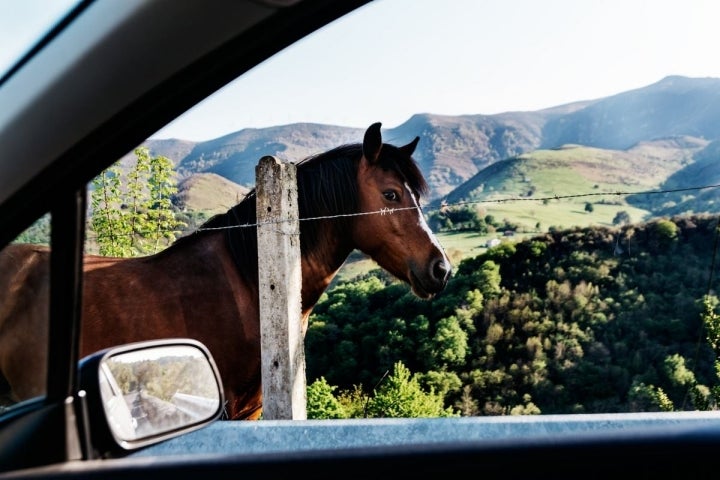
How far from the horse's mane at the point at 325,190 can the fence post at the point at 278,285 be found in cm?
16

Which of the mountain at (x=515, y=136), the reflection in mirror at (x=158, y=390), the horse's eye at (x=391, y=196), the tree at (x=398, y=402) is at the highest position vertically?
the mountain at (x=515, y=136)

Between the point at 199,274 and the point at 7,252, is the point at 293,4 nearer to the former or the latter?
the point at 7,252

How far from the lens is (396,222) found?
9.66 feet

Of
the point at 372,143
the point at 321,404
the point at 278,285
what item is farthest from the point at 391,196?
the point at 321,404

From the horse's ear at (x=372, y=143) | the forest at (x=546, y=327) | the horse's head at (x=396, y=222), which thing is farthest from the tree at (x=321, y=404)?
the horse's ear at (x=372, y=143)

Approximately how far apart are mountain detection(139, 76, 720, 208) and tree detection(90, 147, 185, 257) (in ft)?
0.55

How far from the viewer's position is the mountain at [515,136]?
518 cm

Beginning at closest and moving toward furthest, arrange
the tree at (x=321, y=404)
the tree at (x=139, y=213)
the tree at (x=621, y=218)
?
the tree at (x=139, y=213)
the tree at (x=321, y=404)
the tree at (x=621, y=218)

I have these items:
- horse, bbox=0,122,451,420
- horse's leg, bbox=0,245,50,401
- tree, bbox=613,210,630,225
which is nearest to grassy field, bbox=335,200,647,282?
tree, bbox=613,210,630,225

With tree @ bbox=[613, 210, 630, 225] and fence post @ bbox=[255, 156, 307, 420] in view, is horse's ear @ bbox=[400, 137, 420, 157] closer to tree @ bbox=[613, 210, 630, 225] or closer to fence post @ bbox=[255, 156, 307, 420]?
fence post @ bbox=[255, 156, 307, 420]

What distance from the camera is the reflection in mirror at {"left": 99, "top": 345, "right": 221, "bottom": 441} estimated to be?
862 mm

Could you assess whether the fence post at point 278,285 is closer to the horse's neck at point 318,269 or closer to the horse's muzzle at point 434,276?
the horse's neck at point 318,269

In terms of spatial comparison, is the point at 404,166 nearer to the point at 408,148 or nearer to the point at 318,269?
the point at 408,148

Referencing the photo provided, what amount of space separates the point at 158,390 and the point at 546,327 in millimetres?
9207
